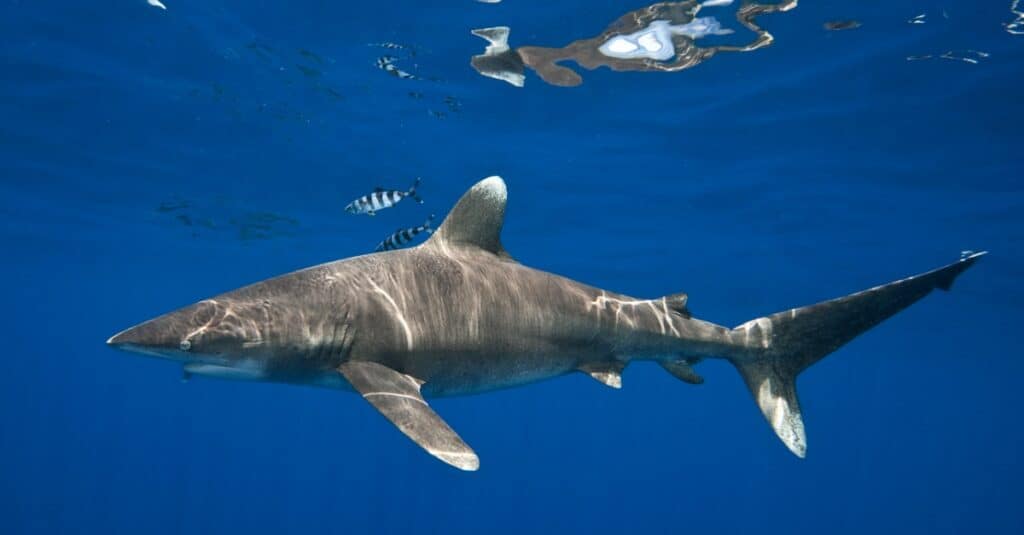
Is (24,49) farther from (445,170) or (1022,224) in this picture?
(1022,224)

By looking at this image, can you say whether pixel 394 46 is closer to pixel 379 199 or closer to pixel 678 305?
pixel 379 199

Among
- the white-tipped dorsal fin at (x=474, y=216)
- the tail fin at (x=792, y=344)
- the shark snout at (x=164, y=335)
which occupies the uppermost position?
the shark snout at (x=164, y=335)

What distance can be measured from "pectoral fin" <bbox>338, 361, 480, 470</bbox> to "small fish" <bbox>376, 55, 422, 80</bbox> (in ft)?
32.8

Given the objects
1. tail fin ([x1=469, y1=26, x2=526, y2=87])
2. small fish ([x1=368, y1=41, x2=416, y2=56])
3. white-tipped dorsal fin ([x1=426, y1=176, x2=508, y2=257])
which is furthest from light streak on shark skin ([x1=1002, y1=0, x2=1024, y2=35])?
small fish ([x1=368, y1=41, x2=416, y2=56])

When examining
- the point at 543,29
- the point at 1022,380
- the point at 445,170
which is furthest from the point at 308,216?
the point at 1022,380

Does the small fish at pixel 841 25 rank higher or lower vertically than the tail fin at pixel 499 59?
lower

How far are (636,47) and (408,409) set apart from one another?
1034cm

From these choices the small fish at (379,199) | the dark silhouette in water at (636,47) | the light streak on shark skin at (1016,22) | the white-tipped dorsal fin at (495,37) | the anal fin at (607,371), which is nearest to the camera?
the anal fin at (607,371)

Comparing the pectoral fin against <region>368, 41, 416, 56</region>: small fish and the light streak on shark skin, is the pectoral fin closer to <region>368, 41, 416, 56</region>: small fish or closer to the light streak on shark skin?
<region>368, 41, 416, 56</region>: small fish

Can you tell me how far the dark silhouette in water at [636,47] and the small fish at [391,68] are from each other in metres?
1.51

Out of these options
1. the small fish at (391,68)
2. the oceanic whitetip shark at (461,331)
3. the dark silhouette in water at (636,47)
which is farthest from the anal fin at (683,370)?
the small fish at (391,68)

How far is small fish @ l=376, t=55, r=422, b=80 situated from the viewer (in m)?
13.4

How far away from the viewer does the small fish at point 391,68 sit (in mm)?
13391

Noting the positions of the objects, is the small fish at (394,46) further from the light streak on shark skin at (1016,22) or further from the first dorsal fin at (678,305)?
the light streak on shark skin at (1016,22)
